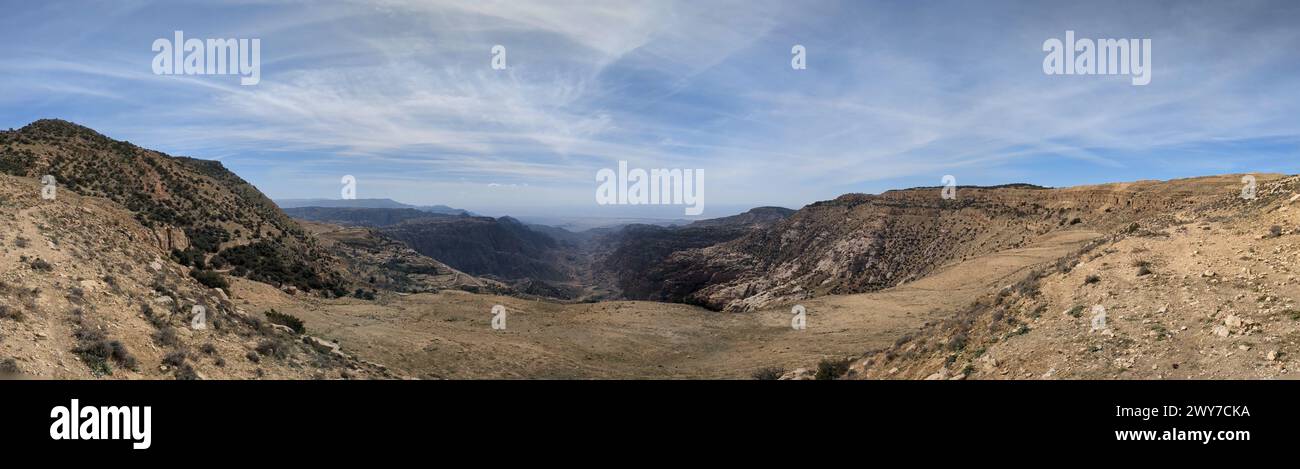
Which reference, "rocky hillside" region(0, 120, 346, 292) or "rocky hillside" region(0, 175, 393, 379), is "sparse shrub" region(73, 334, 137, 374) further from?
"rocky hillside" region(0, 120, 346, 292)

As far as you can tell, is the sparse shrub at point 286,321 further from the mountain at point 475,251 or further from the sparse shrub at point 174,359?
the mountain at point 475,251

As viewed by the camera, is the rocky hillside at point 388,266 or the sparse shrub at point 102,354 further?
the rocky hillside at point 388,266

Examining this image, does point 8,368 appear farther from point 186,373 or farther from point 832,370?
point 832,370

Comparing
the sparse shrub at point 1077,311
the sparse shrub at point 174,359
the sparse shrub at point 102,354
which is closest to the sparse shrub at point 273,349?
the sparse shrub at point 174,359

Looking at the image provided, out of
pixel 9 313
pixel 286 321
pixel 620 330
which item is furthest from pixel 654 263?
pixel 9 313

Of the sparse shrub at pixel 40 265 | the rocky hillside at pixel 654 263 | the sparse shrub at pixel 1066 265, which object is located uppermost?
the sparse shrub at pixel 40 265

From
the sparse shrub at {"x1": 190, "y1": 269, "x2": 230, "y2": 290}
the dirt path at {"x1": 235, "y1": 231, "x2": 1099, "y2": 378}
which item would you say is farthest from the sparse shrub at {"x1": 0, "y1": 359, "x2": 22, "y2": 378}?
the sparse shrub at {"x1": 190, "y1": 269, "x2": 230, "y2": 290}
